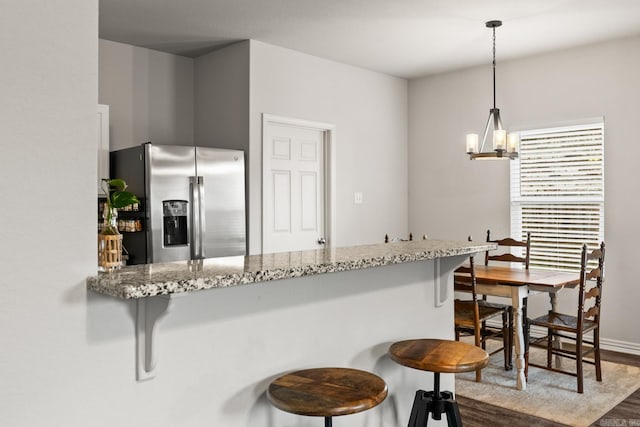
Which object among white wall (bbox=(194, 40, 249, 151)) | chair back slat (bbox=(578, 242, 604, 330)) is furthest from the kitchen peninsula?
white wall (bbox=(194, 40, 249, 151))

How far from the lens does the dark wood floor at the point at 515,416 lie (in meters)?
3.10

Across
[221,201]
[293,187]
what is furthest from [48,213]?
[293,187]

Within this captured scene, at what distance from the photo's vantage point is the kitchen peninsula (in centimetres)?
149

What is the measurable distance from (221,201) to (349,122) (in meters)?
1.74

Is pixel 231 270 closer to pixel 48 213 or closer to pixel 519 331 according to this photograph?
pixel 48 213

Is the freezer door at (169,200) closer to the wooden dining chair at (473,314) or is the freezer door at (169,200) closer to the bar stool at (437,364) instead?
the wooden dining chair at (473,314)

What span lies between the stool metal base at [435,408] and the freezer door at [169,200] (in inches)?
99.9

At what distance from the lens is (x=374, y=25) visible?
4.22 m

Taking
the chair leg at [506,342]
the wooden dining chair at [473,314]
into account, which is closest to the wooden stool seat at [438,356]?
the wooden dining chair at [473,314]

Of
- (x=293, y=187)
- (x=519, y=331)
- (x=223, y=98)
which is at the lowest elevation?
(x=519, y=331)

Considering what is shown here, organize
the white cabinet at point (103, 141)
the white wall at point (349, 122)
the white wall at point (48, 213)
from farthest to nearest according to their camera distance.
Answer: the white wall at point (349, 122), the white cabinet at point (103, 141), the white wall at point (48, 213)

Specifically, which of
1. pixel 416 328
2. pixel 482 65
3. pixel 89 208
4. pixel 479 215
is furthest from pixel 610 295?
pixel 89 208

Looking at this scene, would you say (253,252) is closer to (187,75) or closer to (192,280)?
(187,75)

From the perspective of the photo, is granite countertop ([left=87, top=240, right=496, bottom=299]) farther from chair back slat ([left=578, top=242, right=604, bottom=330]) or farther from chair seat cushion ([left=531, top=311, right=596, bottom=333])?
chair seat cushion ([left=531, top=311, right=596, bottom=333])
